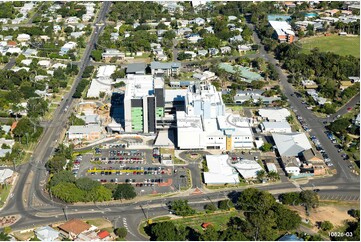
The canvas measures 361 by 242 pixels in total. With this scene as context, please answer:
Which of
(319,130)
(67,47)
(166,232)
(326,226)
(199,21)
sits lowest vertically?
(199,21)

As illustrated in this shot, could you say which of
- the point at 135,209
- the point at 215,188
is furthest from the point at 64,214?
the point at 215,188

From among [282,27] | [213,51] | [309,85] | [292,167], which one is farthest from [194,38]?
[292,167]

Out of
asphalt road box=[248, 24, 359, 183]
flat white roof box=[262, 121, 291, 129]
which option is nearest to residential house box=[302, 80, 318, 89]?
asphalt road box=[248, 24, 359, 183]

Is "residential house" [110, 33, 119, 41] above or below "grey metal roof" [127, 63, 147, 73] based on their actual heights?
below

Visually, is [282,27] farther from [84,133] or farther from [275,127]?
[84,133]

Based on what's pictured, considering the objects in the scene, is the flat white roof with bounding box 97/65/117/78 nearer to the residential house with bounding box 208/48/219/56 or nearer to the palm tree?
the residential house with bounding box 208/48/219/56

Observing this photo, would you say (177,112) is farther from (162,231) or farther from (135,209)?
(162,231)

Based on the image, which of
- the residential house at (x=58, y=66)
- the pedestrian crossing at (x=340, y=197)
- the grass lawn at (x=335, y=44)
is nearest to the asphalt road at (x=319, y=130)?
the pedestrian crossing at (x=340, y=197)
